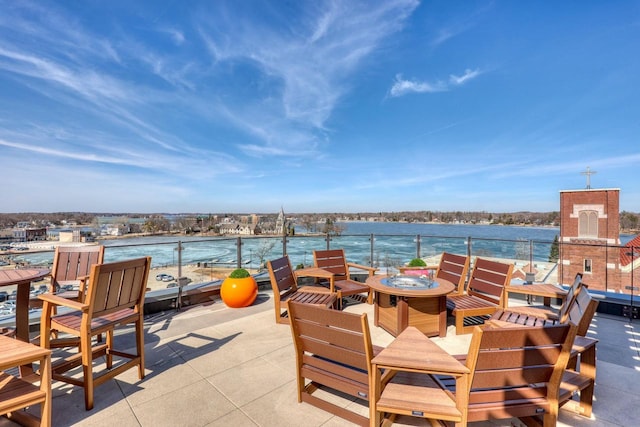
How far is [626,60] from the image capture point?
773 centimetres

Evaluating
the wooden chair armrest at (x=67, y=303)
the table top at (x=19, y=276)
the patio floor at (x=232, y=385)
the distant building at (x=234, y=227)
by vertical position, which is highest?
the distant building at (x=234, y=227)

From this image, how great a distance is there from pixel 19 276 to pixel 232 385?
2214 millimetres

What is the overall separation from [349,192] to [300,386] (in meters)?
23.2

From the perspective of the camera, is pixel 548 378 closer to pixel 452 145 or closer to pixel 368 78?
pixel 368 78

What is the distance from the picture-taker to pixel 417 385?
5.86ft

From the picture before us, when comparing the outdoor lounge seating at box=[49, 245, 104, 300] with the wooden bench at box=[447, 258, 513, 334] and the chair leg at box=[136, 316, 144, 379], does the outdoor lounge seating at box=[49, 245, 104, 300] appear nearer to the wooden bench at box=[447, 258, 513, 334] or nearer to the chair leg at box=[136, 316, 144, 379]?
the chair leg at box=[136, 316, 144, 379]

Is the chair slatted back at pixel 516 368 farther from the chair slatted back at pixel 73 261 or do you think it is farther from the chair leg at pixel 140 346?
the chair slatted back at pixel 73 261

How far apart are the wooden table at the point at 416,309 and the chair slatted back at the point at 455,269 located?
0.74m

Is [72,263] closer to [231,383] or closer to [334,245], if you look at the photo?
[231,383]

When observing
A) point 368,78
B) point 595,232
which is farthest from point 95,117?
point 595,232

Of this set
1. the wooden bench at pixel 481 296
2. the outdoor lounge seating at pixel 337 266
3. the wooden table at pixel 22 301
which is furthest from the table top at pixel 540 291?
the wooden table at pixel 22 301

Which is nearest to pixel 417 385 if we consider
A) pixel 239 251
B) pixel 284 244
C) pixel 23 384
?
pixel 23 384

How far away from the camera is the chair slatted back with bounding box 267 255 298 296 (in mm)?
4001

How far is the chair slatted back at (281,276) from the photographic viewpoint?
13.1 ft
